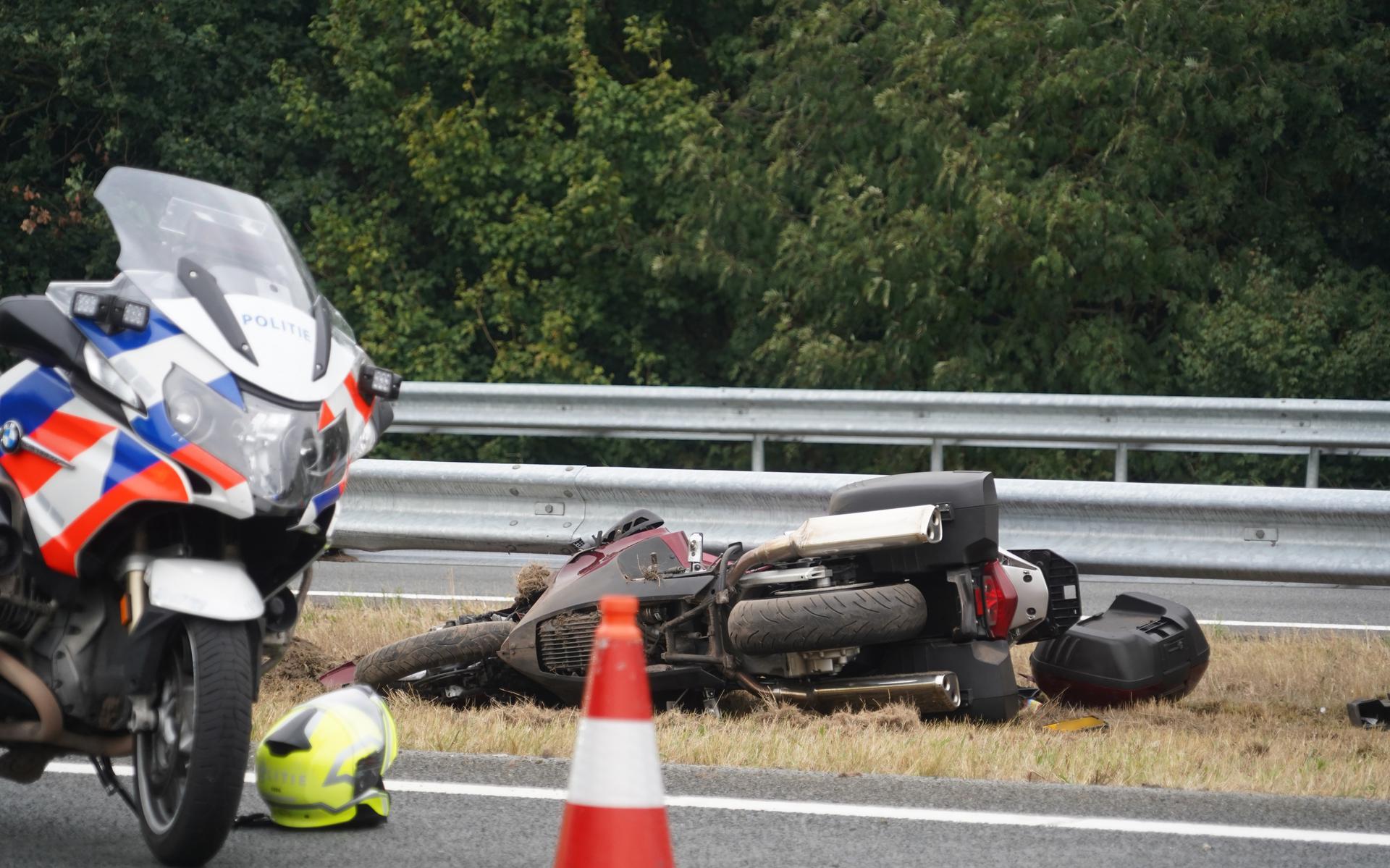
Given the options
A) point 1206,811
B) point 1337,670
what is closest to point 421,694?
point 1206,811

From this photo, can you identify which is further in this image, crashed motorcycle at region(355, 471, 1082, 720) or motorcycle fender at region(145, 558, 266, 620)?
crashed motorcycle at region(355, 471, 1082, 720)

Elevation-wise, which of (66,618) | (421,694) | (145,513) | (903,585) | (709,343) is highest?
(145,513)

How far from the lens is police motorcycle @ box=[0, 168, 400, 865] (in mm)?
3742

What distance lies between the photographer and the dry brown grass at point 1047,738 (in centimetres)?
501

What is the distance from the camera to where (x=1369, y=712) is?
611 centimetres

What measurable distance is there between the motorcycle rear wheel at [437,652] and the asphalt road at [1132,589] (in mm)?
2703

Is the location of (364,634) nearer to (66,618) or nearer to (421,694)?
(421,694)

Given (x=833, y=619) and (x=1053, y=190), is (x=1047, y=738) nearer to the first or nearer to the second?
(x=833, y=619)

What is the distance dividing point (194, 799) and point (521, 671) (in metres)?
2.20

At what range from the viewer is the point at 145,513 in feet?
12.8

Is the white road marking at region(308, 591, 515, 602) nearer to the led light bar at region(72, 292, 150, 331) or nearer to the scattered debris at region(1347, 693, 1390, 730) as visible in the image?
the scattered debris at region(1347, 693, 1390, 730)

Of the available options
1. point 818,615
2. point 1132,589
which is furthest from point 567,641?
point 1132,589

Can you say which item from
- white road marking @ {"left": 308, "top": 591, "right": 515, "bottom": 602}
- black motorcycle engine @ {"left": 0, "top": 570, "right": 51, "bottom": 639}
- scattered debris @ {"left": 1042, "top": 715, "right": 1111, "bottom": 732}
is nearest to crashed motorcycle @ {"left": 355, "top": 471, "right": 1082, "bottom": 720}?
scattered debris @ {"left": 1042, "top": 715, "right": 1111, "bottom": 732}

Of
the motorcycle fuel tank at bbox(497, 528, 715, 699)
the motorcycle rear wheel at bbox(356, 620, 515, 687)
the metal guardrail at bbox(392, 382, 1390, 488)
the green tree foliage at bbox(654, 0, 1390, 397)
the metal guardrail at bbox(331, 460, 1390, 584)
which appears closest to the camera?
the motorcycle fuel tank at bbox(497, 528, 715, 699)
